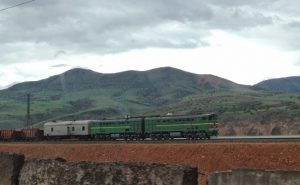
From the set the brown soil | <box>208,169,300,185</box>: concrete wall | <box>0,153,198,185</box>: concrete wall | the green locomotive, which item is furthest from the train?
<box>208,169,300,185</box>: concrete wall

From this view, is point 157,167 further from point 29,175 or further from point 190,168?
point 29,175

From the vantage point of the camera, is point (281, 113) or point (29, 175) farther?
point (281, 113)

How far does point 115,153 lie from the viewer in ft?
122

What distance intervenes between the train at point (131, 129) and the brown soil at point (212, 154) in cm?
1638

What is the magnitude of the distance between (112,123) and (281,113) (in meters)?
69.8

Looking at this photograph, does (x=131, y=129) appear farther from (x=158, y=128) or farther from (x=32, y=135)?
(x=32, y=135)

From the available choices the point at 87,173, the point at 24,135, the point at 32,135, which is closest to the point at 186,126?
the point at 32,135

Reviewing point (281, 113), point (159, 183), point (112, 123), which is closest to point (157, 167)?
point (159, 183)

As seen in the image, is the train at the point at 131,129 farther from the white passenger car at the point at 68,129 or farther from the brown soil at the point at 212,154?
the brown soil at the point at 212,154

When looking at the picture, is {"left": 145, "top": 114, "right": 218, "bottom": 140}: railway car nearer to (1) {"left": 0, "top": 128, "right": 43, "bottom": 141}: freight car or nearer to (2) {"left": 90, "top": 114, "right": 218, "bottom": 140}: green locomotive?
(2) {"left": 90, "top": 114, "right": 218, "bottom": 140}: green locomotive

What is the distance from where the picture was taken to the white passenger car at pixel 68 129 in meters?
67.1

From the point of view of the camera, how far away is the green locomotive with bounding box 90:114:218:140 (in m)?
53.2

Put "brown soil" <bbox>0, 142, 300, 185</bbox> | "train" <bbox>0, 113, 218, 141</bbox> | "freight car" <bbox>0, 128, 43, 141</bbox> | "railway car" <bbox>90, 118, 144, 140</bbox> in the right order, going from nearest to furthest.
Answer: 1. "brown soil" <bbox>0, 142, 300, 185</bbox>
2. "train" <bbox>0, 113, 218, 141</bbox>
3. "railway car" <bbox>90, 118, 144, 140</bbox>
4. "freight car" <bbox>0, 128, 43, 141</bbox>

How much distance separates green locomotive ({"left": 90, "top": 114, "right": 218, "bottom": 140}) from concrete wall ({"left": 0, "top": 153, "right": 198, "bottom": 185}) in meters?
43.3
